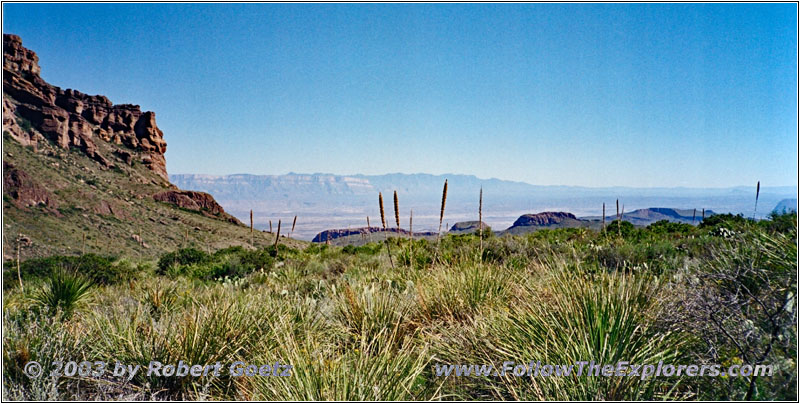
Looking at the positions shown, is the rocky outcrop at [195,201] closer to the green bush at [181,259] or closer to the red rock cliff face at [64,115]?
the red rock cliff face at [64,115]

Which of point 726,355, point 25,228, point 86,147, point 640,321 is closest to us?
point 726,355

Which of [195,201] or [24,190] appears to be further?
[195,201]

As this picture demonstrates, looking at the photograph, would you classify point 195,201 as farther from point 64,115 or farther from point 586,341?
point 586,341

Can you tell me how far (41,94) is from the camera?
9075 cm

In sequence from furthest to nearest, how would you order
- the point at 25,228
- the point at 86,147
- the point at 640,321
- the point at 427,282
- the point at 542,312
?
1. the point at 86,147
2. the point at 25,228
3. the point at 427,282
4. the point at 542,312
5. the point at 640,321

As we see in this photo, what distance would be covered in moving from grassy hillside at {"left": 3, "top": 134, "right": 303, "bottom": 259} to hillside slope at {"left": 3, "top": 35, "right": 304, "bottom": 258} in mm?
125

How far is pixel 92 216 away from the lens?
55.2m

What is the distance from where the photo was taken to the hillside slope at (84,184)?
4791 centimetres

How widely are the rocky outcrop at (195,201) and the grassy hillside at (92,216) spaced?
2317 millimetres

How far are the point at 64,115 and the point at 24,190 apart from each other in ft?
Answer: 137

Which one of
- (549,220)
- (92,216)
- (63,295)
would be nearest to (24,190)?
(92,216)

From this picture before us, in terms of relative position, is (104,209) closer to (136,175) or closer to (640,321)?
(136,175)

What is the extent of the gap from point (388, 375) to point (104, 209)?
65316mm

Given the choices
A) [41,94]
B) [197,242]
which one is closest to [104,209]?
[197,242]
